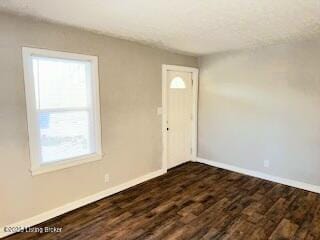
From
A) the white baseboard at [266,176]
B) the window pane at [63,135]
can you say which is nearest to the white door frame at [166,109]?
the white baseboard at [266,176]

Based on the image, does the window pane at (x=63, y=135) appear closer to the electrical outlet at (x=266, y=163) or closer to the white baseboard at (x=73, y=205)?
the white baseboard at (x=73, y=205)

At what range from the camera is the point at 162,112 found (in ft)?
13.7

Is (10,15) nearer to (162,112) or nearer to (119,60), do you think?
(119,60)

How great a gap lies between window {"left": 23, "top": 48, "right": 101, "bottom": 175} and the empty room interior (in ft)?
0.05

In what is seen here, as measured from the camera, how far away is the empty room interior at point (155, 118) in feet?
7.91

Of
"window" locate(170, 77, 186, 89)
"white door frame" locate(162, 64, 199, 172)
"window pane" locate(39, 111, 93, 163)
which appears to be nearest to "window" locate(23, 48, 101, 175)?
"window pane" locate(39, 111, 93, 163)

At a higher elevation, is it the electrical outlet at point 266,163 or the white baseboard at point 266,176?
the electrical outlet at point 266,163

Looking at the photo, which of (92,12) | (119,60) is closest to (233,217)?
(119,60)

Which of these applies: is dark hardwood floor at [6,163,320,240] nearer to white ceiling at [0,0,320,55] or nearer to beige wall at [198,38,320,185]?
beige wall at [198,38,320,185]

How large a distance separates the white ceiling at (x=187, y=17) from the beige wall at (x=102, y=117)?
0.24 m

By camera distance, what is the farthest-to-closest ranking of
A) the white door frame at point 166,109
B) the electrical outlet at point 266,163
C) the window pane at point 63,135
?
the white door frame at point 166,109
the electrical outlet at point 266,163
the window pane at point 63,135

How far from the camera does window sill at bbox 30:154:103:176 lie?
104 inches

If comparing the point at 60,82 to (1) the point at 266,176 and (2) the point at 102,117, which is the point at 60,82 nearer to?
(2) the point at 102,117

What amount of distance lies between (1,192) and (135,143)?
1.92 metres
